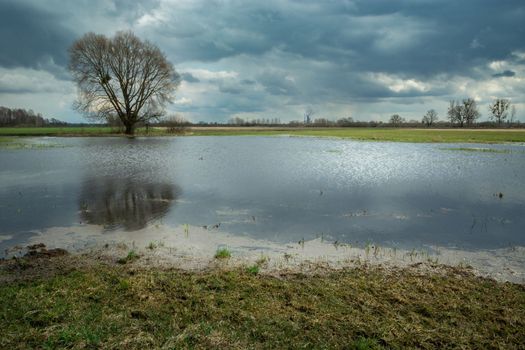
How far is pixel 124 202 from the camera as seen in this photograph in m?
12.1

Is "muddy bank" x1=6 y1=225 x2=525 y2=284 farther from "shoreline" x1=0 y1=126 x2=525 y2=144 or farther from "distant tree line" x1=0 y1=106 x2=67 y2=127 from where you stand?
"distant tree line" x1=0 y1=106 x2=67 y2=127

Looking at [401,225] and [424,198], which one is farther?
[424,198]

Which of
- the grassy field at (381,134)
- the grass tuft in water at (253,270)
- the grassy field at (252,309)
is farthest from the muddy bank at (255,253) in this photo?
the grassy field at (381,134)

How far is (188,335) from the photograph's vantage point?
429 centimetres

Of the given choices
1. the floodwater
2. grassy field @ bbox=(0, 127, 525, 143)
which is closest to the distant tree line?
grassy field @ bbox=(0, 127, 525, 143)

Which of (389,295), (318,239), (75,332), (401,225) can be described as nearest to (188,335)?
(75,332)

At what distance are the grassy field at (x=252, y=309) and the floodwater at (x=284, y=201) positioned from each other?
2526mm

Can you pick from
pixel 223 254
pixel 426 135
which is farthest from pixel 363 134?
pixel 223 254

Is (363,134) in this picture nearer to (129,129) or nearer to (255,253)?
(129,129)

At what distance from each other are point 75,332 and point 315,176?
47.2 ft

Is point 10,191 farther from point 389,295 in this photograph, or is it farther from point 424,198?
point 424,198

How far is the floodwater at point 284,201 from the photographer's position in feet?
29.9

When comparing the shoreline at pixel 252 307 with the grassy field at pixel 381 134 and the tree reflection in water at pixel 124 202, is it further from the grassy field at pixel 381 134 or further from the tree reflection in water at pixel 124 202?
the grassy field at pixel 381 134

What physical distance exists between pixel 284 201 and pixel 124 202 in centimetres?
535
